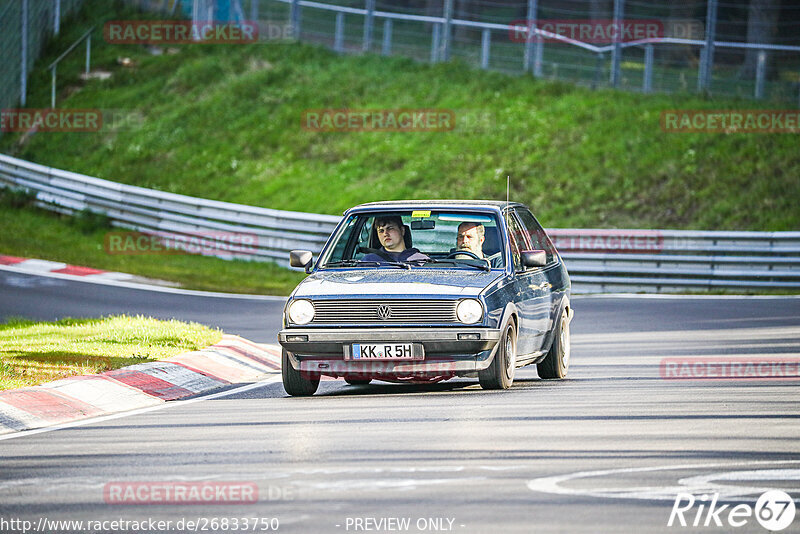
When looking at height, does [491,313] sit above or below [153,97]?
below

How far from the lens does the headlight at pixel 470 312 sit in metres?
11.1

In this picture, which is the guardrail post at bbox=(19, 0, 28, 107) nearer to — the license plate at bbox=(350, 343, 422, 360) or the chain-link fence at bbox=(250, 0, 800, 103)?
the chain-link fence at bbox=(250, 0, 800, 103)

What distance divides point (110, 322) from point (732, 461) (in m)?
10.2

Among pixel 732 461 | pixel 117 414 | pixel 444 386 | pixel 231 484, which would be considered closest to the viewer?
pixel 231 484

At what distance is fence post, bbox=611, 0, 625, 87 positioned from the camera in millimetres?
31672

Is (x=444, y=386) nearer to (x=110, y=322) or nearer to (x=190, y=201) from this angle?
(x=110, y=322)

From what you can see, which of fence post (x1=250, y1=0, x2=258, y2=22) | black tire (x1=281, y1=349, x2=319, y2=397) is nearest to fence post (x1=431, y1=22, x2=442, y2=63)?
fence post (x1=250, y1=0, x2=258, y2=22)

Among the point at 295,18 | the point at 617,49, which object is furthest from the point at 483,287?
the point at 295,18

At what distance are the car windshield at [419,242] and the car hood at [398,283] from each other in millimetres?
248

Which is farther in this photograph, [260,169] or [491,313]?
[260,169]

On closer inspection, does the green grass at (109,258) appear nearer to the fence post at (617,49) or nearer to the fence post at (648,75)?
the fence post at (617,49)

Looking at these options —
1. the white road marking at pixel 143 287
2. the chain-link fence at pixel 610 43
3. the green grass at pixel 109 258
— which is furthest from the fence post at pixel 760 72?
the white road marking at pixel 143 287

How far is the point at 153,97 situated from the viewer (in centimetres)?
4153

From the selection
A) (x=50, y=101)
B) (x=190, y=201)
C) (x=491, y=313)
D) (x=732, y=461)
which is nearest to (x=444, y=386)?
(x=491, y=313)
